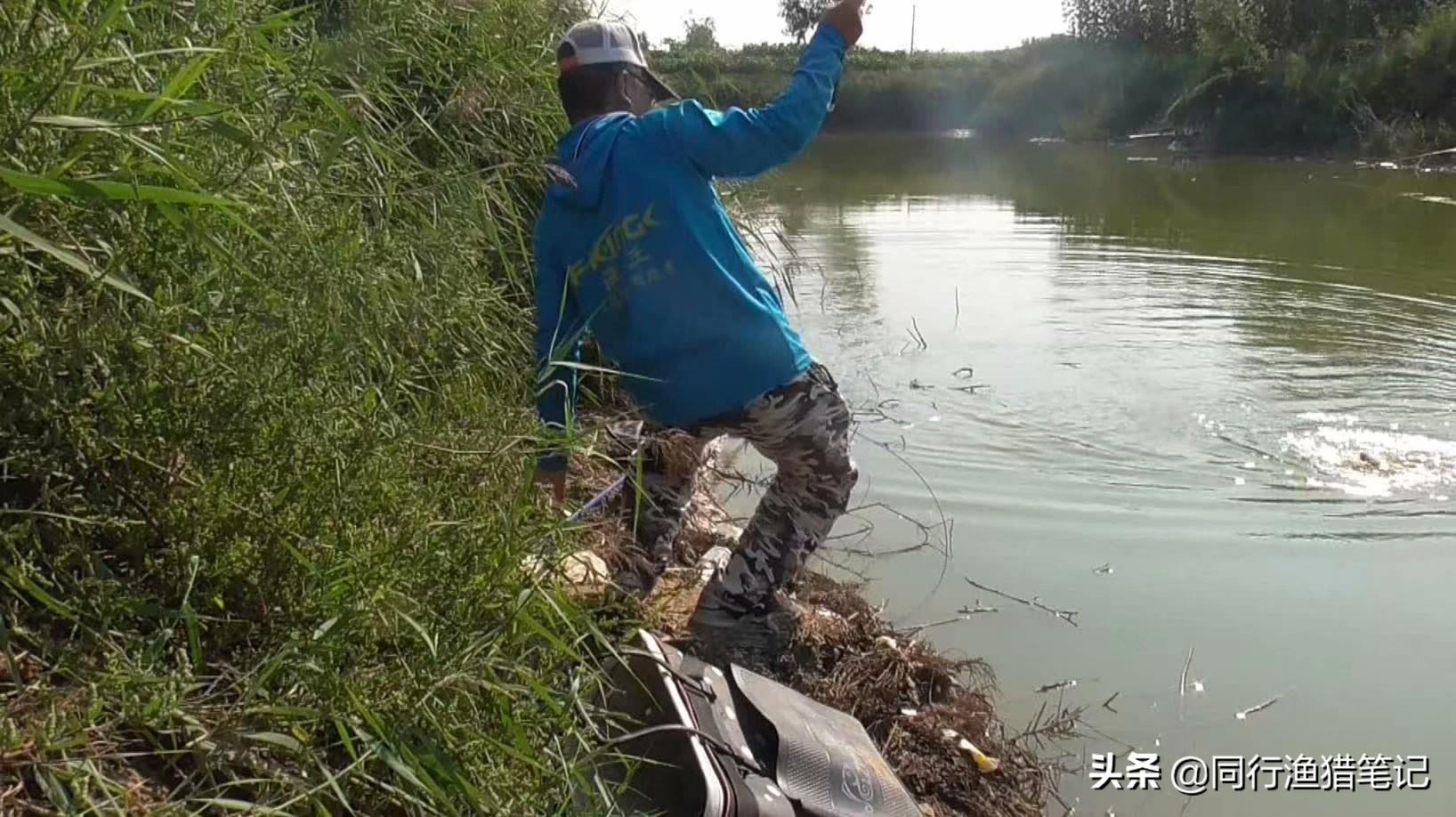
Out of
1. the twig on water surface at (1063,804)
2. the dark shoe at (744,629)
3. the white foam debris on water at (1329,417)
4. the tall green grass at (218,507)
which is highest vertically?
the tall green grass at (218,507)

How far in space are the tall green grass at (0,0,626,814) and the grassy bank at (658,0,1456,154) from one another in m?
11.0

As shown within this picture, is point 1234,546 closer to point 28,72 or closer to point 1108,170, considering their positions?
point 28,72

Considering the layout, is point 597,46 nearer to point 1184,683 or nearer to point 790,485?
point 790,485

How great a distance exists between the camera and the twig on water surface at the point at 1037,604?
3.88m

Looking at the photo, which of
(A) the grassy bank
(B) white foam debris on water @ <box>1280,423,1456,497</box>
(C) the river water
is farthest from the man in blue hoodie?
(A) the grassy bank

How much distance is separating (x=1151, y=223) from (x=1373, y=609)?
33.9 ft

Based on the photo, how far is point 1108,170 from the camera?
21750 mm

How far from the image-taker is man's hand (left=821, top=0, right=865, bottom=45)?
2.99m

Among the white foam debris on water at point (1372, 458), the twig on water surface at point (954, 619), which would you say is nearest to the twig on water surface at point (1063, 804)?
the twig on water surface at point (954, 619)

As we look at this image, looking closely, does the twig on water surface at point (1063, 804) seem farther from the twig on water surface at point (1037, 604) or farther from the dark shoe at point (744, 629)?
the twig on water surface at point (1037, 604)

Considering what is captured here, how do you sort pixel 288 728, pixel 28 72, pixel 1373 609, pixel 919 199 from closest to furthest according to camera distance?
pixel 288 728
pixel 28 72
pixel 1373 609
pixel 919 199

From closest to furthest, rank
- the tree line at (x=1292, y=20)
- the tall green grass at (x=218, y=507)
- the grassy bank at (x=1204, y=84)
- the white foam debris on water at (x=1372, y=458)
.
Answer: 1. the tall green grass at (x=218, y=507)
2. the white foam debris on water at (x=1372, y=458)
3. the grassy bank at (x=1204, y=84)
4. the tree line at (x=1292, y=20)

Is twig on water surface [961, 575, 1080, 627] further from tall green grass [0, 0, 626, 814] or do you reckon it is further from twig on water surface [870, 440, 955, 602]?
tall green grass [0, 0, 626, 814]

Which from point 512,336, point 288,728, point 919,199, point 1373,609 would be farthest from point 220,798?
point 919,199
